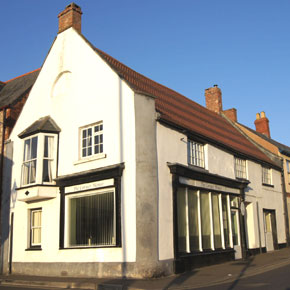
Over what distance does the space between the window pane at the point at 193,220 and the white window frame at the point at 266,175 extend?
927 centimetres

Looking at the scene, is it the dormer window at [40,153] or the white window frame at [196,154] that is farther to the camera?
the white window frame at [196,154]

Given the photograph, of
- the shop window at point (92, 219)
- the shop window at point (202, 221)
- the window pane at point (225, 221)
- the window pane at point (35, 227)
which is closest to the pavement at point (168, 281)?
the shop window at point (202, 221)

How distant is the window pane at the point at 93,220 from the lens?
44.8 feet

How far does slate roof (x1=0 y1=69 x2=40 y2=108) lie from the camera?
20.2 m

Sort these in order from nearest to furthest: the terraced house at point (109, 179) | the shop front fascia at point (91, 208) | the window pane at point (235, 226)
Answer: the terraced house at point (109, 179), the shop front fascia at point (91, 208), the window pane at point (235, 226)

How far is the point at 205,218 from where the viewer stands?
16344 mm

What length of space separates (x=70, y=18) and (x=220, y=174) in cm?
1039

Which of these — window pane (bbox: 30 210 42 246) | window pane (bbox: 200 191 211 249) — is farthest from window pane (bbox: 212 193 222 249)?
window pane (bbox: 30 210 42 246)

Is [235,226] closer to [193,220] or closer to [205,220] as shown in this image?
[205,220]

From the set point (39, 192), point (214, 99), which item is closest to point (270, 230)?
point (214, 99)

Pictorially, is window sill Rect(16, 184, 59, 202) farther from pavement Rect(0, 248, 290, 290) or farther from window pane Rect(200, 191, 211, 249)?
window pane Rect(200, 191, 211, 249)

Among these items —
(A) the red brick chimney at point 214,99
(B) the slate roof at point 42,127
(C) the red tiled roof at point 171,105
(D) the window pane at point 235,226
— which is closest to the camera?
(C) the red tiled roof at point 171,105

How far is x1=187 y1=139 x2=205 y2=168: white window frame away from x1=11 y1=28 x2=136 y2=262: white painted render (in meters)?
3.83

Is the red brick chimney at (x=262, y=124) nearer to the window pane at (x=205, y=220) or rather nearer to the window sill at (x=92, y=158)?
the window pane at (x=205, y=220)
